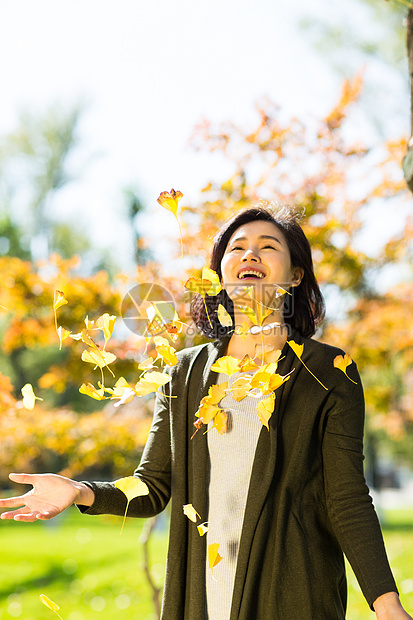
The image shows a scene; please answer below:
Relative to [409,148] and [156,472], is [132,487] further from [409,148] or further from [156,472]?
[409,148]

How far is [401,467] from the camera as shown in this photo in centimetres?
3006

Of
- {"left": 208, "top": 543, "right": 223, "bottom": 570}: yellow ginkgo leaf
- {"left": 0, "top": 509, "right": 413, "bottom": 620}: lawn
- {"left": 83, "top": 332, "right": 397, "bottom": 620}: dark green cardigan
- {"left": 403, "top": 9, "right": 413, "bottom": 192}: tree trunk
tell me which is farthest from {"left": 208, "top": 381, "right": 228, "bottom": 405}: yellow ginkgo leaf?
{"left": 0, "top": 509, "right": 413, "bottom": 620}: lawn

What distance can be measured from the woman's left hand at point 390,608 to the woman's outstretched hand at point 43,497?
63 cm

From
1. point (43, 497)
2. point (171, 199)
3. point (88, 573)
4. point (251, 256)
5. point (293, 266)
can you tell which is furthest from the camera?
point (88, 573)

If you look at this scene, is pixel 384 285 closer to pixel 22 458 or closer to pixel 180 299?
pixel 180 299

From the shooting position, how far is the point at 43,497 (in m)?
1.15

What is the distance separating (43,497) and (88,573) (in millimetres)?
5347

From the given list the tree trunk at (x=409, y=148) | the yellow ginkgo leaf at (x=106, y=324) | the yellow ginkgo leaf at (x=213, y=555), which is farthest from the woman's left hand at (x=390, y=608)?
the tree trunk at (x=409, y=148)

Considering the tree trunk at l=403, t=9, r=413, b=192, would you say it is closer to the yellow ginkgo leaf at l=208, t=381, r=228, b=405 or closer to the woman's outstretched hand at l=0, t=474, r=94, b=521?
the yellow ginkgo leaf at l=208, t=381, r=228, b=405

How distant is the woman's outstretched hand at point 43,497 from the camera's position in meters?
1.12

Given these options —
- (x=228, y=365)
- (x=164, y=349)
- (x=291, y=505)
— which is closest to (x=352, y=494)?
(x=291, y=505)

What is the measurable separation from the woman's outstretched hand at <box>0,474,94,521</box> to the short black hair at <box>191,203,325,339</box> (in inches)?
21.3

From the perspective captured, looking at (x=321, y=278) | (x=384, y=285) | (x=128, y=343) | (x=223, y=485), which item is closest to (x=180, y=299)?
(x=128, y=343)

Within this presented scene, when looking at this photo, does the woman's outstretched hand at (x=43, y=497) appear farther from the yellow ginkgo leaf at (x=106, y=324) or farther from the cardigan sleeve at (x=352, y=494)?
the cardigan sleeve at (x=352, y=494)
